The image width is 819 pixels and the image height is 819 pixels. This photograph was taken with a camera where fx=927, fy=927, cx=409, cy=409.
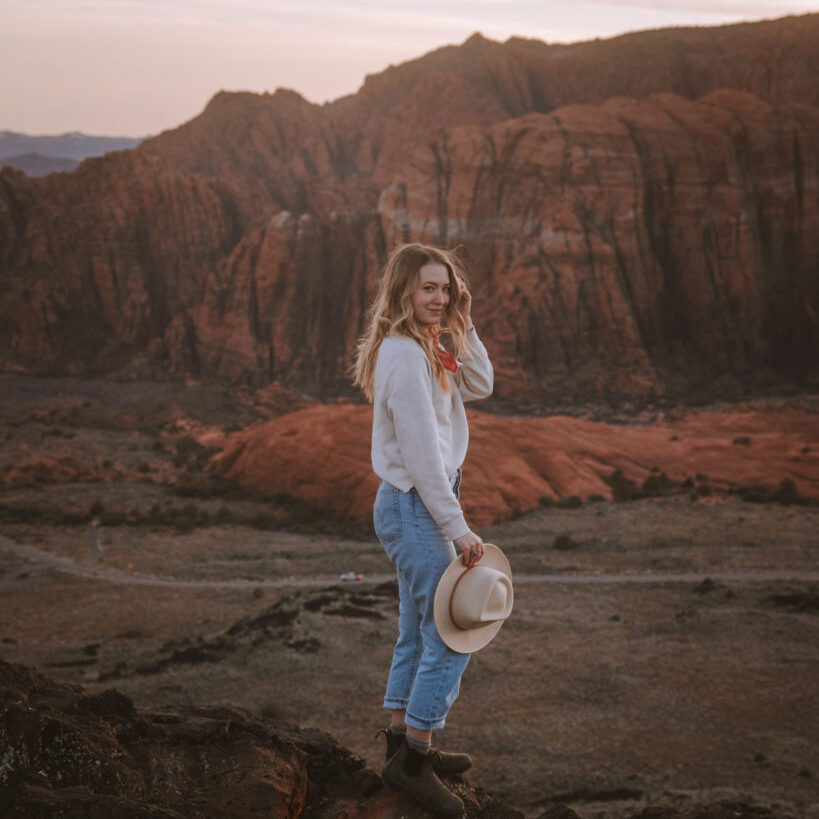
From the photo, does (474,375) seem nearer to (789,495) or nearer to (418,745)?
(418,745)

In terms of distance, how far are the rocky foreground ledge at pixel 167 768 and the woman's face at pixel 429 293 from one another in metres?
2.06

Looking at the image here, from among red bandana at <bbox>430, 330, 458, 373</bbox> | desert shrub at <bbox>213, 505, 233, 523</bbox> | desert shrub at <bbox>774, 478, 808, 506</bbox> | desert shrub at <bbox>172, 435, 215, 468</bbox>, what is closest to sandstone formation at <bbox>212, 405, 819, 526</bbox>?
desert shrub at <bbox>774, 478, 808, 506</bbox>

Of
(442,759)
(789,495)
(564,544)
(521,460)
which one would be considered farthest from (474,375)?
(521,460)

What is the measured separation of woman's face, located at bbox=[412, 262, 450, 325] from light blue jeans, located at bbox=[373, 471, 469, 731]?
697mm

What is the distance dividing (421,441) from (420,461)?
76 millimetres

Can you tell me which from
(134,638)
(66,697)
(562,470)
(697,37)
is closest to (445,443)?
(66,697)

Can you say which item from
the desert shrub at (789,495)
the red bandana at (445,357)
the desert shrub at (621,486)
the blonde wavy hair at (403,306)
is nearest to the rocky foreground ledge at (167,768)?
the blonde wavy hair at (403,306)

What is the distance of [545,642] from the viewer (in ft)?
45.7

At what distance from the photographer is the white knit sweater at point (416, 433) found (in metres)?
3.52

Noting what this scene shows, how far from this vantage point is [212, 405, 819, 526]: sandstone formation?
25.7 metres

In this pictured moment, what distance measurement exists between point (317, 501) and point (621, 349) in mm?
24225

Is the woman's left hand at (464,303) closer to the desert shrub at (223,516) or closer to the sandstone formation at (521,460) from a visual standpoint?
the sandstone formation at (521,460)

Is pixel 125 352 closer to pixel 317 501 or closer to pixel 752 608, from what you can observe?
pixel 317 501

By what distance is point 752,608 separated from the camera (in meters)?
15.5
